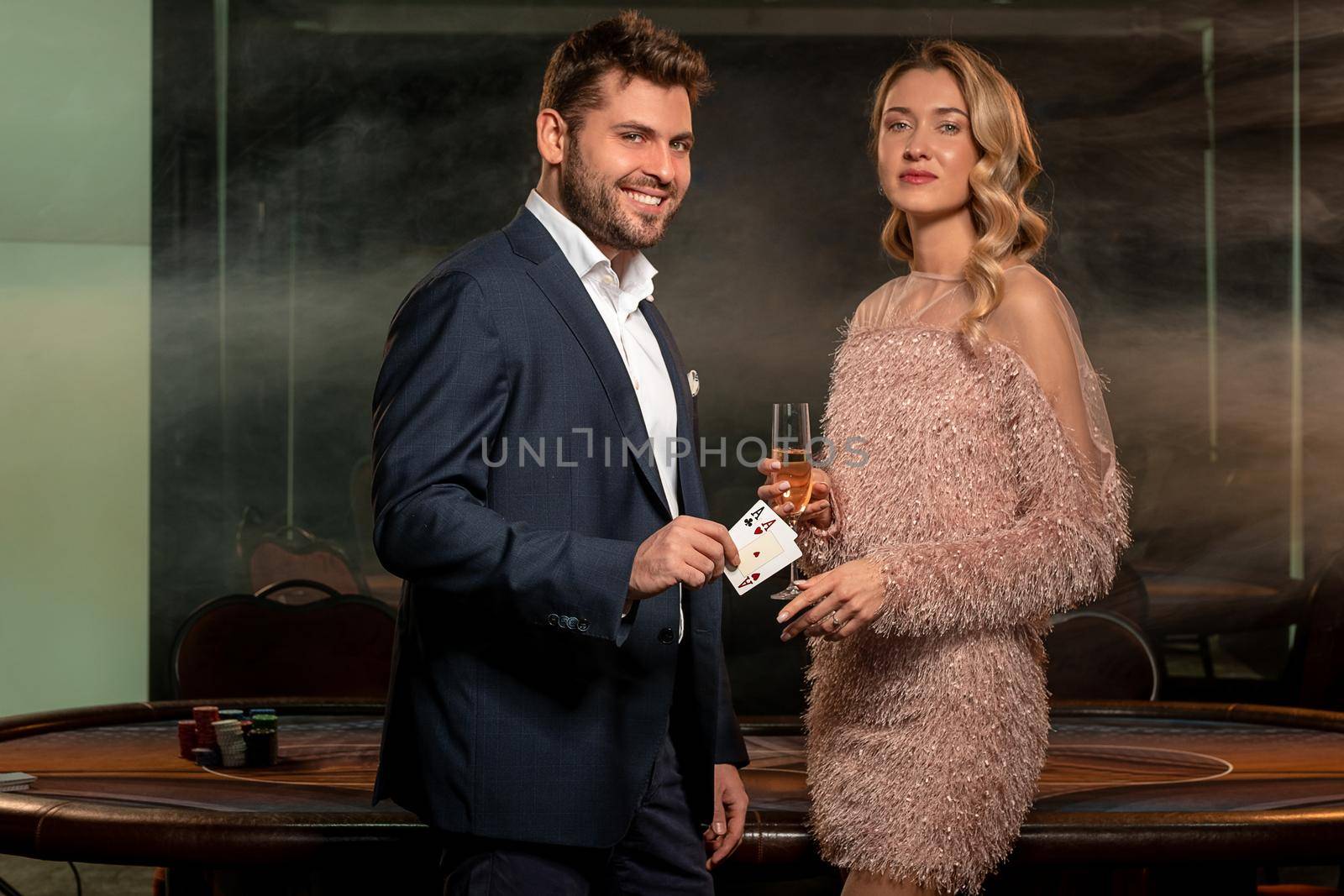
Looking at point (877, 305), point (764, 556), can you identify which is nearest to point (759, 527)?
point (764, 556)

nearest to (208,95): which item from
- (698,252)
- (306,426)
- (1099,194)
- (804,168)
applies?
(306,426)

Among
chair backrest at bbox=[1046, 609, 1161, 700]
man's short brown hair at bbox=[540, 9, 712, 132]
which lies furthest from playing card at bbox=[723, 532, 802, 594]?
chair backrest at bbox=[1046, 609, 1161, 700]

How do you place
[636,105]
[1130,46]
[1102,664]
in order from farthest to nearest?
[1130,46]
[1102,664]
[636,105]

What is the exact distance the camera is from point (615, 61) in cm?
183

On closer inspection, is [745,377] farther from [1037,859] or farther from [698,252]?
[1037,859]

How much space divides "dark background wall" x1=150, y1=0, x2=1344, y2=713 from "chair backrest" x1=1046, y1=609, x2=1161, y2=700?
1.73m

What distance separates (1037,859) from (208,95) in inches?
172

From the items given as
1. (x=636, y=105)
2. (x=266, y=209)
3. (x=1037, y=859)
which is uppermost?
(x=266, y=209)

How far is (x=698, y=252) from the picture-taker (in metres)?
5.26

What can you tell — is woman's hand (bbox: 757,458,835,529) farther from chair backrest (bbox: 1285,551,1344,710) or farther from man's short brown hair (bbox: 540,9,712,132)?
chair backrest (bbox: 1285,551,1344,710)

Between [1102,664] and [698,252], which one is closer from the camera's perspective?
[1102,664]

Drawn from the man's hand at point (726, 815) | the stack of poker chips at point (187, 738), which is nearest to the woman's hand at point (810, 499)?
the man's hand at point (726, 815)

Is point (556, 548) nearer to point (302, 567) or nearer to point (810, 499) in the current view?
Answer: point (810, 499)

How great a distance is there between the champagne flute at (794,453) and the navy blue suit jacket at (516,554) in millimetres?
188
